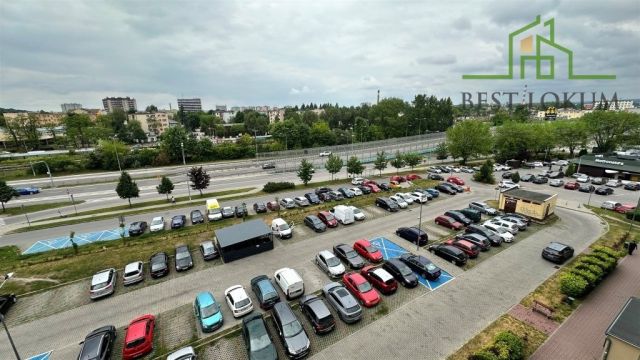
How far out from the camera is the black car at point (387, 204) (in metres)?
32.8

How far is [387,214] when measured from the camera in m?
32.2

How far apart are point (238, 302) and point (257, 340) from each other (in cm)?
356

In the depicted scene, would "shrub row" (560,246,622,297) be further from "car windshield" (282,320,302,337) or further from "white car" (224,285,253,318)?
"white car" (224,285,253,318)

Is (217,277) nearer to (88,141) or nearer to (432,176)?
(432,176)

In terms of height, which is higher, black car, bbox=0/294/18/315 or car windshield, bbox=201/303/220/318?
black car, bbox=0/294/18/315

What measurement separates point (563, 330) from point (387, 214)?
730 inches

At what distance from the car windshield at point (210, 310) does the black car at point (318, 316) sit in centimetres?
522

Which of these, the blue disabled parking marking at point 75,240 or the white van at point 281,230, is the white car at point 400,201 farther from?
the blue disabled parking marking at point 75,240

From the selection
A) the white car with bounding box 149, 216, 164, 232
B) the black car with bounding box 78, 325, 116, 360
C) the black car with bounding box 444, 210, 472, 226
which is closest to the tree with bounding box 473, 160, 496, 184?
the black car with bounding box 444, 210, 472, 226

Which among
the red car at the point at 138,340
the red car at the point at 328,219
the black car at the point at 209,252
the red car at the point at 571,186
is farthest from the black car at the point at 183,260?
the red car at the point at 571,186

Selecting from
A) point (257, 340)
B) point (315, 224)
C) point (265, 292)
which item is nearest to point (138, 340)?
point (257, 340)

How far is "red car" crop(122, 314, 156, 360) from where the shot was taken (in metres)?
13.9

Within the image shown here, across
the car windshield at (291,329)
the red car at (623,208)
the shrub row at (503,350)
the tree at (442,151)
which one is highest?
the tree at (442,151)

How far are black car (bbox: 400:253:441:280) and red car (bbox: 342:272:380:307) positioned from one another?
14.4ft
